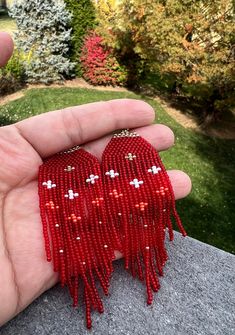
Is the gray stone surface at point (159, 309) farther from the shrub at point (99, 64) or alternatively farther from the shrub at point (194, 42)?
the shrub at point (99, 64)

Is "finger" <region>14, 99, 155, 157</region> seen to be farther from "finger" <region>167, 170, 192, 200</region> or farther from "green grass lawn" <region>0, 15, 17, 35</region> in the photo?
"green grass lawn" <region>0, 15, 17, 35</region>

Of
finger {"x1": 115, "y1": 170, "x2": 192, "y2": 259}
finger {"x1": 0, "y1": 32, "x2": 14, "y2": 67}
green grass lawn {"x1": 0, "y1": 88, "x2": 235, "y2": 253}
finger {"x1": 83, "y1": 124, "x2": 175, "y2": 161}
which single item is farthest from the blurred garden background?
finger {"x1": 0, "y1": 32, "x2": 14, "y2": 67}

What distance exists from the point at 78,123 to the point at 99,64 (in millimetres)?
A: 10540

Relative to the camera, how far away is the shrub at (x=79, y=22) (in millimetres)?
12141

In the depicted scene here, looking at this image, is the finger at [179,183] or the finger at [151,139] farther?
the finger at [151,139]

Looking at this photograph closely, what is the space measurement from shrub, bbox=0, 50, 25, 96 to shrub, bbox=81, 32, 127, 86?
2.09 m

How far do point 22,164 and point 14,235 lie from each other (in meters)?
0.45

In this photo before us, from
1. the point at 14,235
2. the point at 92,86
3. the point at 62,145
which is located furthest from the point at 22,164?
the point at 92,86

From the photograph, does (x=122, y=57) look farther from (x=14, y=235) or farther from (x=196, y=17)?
(x=14, y=235)

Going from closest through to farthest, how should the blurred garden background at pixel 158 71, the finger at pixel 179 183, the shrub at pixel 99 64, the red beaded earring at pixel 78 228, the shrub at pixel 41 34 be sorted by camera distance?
the red beaded earring at pixel 78 228
the finger at pixel 179 183
the blurred garden background at pixel 158 71
the shrub at pixel 41 34
the shrub at pixel 99 64

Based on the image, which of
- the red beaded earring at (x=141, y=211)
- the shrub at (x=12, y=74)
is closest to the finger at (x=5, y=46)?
the red beaded earring at (x=141, y=211)

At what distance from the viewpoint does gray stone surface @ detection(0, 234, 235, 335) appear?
1936 mm

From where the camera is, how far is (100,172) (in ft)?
7.49

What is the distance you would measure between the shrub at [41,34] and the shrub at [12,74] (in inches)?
7.3
